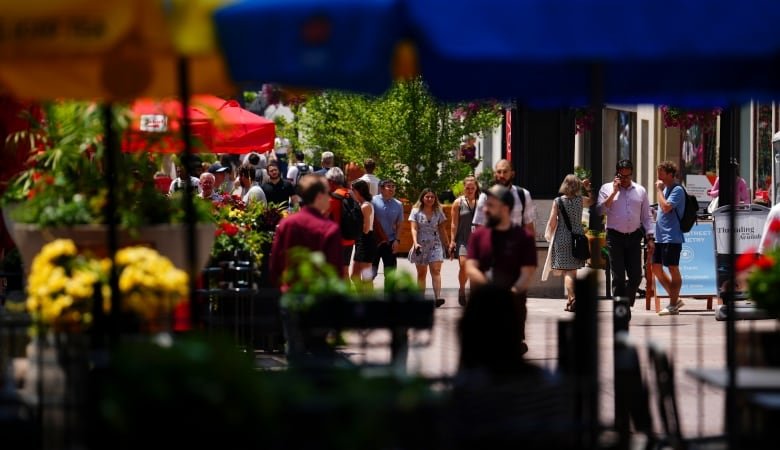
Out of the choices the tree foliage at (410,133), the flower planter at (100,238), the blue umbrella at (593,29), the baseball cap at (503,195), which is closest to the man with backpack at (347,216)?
the baseball cap at (503,195)

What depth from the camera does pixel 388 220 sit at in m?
19.6

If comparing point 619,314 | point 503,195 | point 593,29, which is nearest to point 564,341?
point 619,314

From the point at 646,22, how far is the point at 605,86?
251 cm

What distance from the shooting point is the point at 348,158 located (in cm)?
A: 3097

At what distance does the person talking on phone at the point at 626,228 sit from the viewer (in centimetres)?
1764

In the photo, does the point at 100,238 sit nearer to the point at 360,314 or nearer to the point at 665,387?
the point at 360,314

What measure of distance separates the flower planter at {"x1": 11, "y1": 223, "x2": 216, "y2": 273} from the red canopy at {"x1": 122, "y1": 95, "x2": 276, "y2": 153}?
0.71 metres

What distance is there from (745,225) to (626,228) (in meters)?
1.74

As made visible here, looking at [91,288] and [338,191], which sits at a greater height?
[338,191]

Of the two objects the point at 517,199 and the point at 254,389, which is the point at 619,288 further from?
the point at 254,389

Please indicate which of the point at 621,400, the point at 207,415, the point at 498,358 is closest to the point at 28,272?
the point at 498,358

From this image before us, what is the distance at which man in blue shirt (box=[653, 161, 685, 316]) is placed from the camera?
1828 centimetres

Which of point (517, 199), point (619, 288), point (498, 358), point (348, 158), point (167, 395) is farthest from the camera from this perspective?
point (348, 158)

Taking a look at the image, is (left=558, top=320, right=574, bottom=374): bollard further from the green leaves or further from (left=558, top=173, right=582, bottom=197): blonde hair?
(left=558, top=173, right=582, bottom=197): blonde hair
